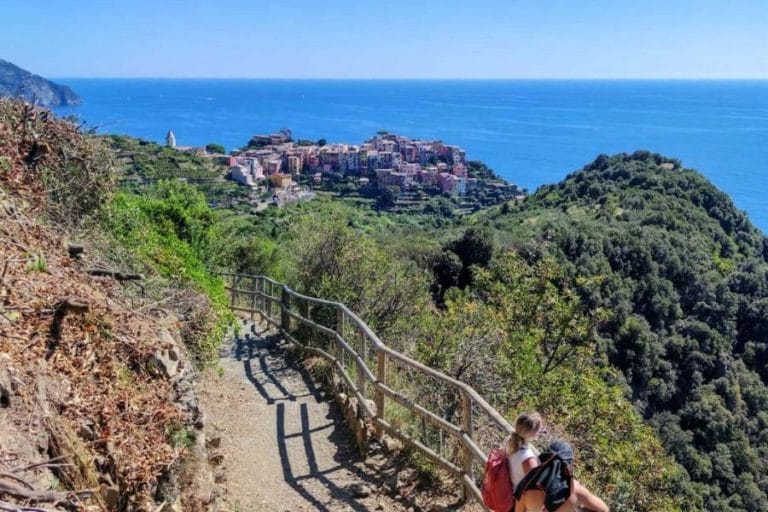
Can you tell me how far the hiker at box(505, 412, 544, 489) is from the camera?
3.02 m

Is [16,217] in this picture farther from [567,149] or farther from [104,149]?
[567,149]

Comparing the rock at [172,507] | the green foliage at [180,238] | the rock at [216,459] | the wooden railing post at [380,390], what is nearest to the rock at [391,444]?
the wooden railing post at [380,390]

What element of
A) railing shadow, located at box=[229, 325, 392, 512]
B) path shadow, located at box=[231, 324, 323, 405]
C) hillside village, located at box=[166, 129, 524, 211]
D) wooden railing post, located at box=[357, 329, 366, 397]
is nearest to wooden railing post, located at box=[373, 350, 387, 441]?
railing shadow, located at box=[229, 325, 392, 512]

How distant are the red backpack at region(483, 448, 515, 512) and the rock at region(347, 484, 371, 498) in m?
2.09

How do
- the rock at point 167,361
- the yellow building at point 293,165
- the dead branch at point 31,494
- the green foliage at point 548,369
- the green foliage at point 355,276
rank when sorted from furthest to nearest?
the yellow building at point 293,165
the green foliage at point 355,276
the green foliage at point 548,369
the rock at point 167,361
the dead branch at point 31,494

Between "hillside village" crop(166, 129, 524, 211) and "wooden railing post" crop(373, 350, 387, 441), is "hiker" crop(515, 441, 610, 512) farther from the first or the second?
"hillside village" crop(166, 129, 524, 211)

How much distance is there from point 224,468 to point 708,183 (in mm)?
58054

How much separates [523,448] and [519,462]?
0.24ft

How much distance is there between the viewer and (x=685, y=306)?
39125 millimetres

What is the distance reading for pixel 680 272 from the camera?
4006 centimetres

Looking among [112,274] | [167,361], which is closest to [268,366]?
[112,274]

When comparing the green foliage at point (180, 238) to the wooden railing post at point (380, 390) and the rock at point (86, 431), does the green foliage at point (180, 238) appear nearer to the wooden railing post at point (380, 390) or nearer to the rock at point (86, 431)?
the wooden railing post at point (380, 390)

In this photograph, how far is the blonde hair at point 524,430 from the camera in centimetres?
302

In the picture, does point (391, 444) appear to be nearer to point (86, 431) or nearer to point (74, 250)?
point (86, 431)
